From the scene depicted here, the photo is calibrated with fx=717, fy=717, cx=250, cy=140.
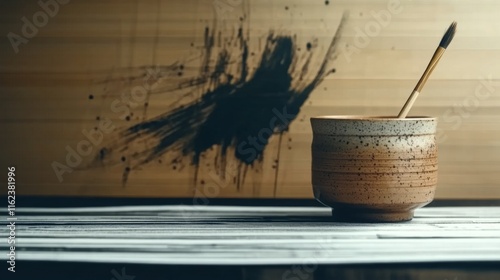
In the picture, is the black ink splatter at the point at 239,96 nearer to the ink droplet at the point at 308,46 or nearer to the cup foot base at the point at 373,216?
the ink droplet at the point at 308,46

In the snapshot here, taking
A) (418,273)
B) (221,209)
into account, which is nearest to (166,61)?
(221,209)

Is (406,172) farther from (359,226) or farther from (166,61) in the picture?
(166,61)

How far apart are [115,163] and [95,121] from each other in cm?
7

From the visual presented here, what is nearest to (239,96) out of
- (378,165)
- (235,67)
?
(235,67)

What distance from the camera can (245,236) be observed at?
2.79 ft

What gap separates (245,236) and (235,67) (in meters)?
0.35

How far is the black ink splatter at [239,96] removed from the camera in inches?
44.0

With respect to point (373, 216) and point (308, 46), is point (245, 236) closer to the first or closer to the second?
point (373, 216)

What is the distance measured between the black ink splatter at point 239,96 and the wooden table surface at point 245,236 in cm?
12

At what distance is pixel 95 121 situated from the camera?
44.4 inches

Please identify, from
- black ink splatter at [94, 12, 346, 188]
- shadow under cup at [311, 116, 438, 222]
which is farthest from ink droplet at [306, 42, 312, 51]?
shadow under cup at [311, 116, 438, 222]

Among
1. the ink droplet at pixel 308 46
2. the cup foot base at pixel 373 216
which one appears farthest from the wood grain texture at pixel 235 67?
the cup foot base at pixel 373 216

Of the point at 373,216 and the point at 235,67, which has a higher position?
the point at 235,67

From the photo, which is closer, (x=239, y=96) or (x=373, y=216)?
(x=373, y=216)
